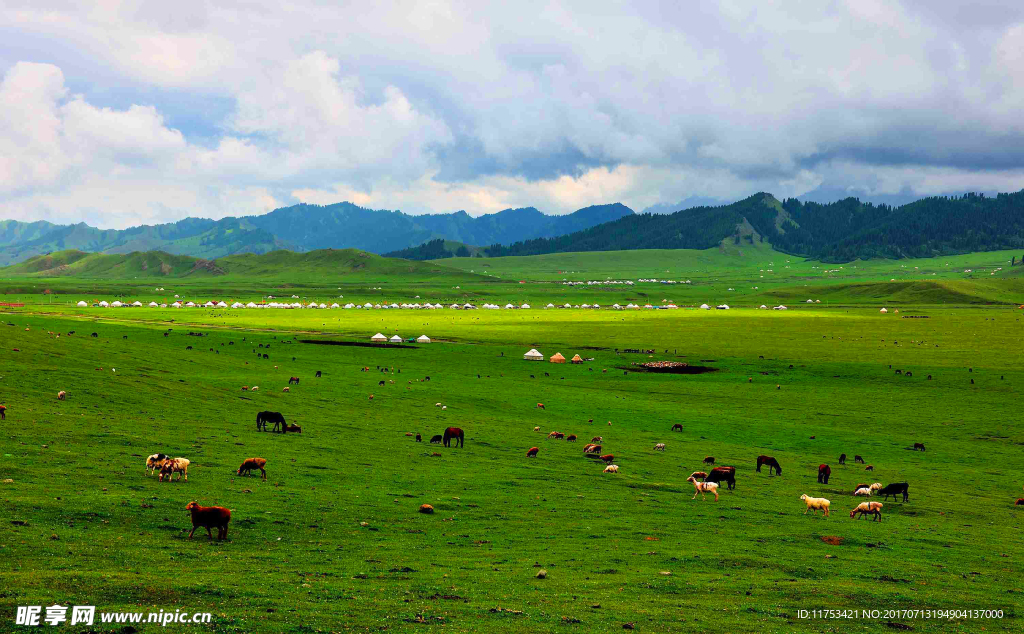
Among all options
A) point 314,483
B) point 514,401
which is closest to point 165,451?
point 314,483

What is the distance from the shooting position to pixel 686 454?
150 feet

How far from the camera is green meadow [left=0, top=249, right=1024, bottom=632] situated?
17.1 metres

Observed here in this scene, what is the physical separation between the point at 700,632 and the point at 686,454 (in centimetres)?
3058

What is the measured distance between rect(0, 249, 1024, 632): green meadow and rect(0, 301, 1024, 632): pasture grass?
0.14 meters

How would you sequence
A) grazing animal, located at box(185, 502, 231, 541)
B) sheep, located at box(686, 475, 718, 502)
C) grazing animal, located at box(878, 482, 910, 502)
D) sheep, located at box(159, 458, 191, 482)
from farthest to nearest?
1. grazing animal, located at box(878, 482, 910, 502)
2. sheep, located at box(686, 475, 718, 502)
3. sheep, located at box(159, 458, 191, 482)
4. grazing animal, located at box(185, 502, 231, 541)

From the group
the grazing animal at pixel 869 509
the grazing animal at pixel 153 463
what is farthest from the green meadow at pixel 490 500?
the grazing animal at pixel 153 463

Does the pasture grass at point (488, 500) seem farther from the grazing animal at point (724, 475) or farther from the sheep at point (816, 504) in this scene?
the grazing animal at point (724, 475)

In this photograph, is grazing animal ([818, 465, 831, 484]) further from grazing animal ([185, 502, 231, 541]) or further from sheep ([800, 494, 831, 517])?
grazing animal ([185, 502, 231, 541])

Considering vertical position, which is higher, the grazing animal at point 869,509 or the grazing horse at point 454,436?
the grazing horse at point 454,436

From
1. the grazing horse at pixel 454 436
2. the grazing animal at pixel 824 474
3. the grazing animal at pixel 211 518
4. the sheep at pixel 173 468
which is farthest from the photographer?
the grazing horse at pixel 454 436

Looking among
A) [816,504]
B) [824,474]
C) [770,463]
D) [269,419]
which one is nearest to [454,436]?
[269,419]

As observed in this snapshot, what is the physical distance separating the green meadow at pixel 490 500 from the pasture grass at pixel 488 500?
0.46ft

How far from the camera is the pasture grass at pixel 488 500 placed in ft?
56.1

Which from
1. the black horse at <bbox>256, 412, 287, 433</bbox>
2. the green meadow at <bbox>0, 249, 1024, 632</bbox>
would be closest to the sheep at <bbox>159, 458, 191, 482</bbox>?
the green meadow at <bbox>0, 249, 1024, 632</bbox>
